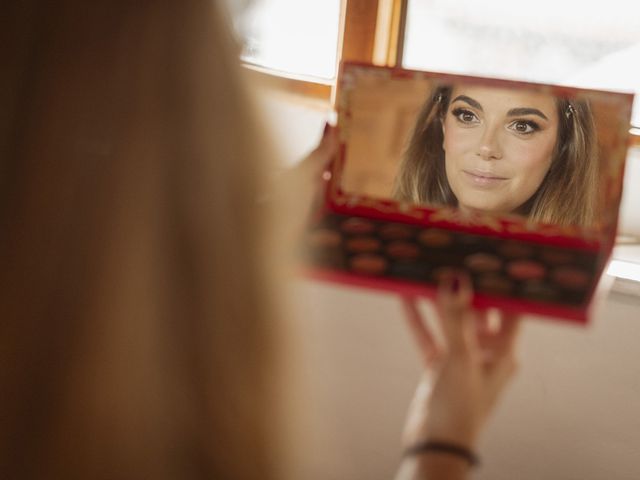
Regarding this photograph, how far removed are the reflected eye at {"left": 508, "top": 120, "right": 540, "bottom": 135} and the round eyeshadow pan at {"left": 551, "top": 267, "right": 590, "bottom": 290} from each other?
0.17 m

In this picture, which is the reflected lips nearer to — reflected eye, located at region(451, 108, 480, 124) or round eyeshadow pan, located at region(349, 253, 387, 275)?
reflected eye, located at region(451, 108, 480, 124)

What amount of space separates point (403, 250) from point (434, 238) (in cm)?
5

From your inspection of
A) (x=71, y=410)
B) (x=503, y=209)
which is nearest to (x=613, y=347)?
(x=503, y=209)

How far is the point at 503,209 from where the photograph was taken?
778 mm

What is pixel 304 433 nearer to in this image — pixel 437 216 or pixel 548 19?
pixel 437 216

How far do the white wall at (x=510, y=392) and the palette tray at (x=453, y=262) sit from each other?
228mm

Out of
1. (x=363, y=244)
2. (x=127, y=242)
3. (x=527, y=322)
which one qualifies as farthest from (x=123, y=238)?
(x=527, y=322)

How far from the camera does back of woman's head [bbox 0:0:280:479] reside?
33 centimetres

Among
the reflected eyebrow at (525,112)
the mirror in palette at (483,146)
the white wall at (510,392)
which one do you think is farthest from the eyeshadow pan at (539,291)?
the white wall at (510,392)

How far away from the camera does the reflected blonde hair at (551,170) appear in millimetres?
754

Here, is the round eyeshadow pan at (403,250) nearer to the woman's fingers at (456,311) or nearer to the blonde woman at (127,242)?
the woman's fingers at (456,311)

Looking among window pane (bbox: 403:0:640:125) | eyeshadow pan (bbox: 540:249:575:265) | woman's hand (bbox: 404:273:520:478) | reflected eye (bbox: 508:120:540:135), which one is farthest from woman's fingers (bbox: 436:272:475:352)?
window pane (bbox: 403:0:640:125)

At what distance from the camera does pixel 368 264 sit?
0.69m

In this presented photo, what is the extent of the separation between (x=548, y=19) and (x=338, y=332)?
1.97 ft
